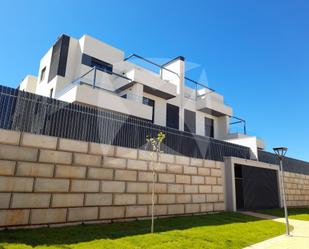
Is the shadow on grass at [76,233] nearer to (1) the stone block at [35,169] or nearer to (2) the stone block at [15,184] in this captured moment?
(2) the stone block at [15,184]

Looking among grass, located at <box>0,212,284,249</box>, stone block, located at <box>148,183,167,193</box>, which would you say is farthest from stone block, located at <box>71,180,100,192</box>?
stone block, located at <box>148,183,167,193</box>

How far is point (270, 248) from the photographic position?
579 centimetres

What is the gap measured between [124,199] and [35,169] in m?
3.09

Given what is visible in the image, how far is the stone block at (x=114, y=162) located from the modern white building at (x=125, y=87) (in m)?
5.33

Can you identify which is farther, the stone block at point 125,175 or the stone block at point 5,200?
the stone block at point 125,175

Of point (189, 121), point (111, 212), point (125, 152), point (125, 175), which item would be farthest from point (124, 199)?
point (189, 121)

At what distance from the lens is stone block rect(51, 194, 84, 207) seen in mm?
6517

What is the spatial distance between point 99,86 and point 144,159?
268 inches

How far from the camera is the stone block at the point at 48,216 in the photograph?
20.1 ft

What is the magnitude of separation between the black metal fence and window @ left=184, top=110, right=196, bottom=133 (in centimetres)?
977

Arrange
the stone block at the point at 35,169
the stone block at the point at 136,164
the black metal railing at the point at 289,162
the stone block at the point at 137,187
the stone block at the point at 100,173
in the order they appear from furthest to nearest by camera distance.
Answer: the black metal railing at the point at 289,162 → the stone block at the point at 136,164 → the stone block at the point at 137,187 → the stone block at the point at 100,173 → the stone block at the point at 35,169

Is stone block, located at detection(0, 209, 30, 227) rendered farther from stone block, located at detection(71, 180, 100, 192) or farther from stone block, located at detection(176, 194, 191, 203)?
stone block, located at detection(176, 194, 191, 203)

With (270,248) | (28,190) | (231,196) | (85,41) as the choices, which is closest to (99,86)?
(85,41)

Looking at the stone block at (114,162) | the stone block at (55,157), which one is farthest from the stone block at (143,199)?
the stone block at (55,157)
